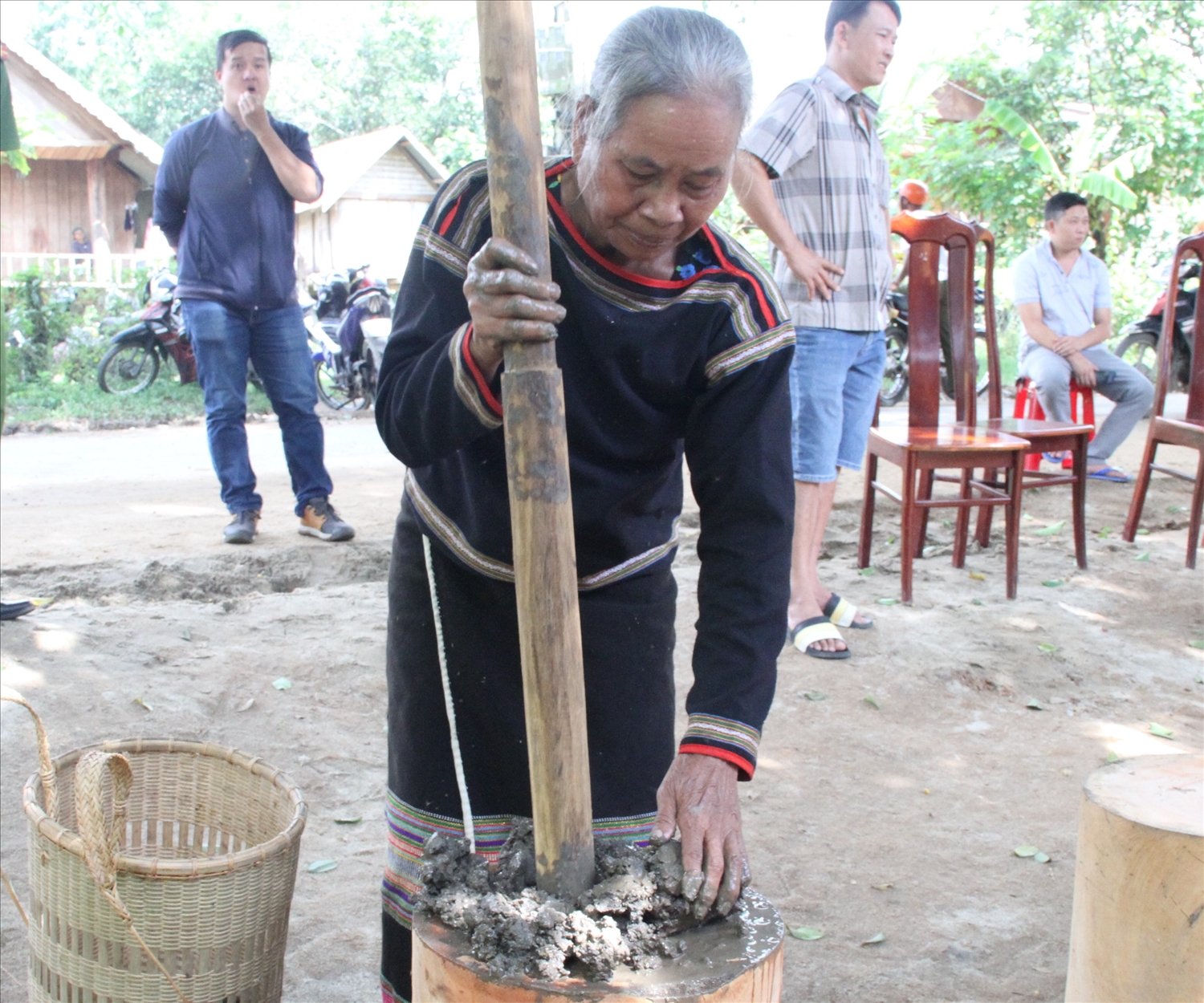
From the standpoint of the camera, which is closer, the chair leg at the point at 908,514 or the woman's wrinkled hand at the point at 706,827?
the woman's wrinkled hand at the point at 706,827

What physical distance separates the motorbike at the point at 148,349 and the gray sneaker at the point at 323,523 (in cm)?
555

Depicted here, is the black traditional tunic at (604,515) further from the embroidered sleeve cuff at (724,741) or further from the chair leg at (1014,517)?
the chair leg at (1014,517)

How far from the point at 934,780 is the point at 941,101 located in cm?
2158

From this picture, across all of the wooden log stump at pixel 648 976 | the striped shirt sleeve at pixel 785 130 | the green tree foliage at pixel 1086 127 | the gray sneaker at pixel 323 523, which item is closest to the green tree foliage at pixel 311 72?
the green tree foliage at pixel 1086 127

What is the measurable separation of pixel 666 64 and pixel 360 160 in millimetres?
23271

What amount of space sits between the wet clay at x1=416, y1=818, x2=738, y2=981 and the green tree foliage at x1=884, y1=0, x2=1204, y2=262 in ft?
42.4

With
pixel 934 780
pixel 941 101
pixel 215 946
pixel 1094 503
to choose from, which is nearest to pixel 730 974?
pixel 215 946

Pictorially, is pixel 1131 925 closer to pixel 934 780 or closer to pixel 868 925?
pixel 868 925

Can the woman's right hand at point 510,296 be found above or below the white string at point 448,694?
above

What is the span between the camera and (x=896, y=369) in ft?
Answer: 37.2

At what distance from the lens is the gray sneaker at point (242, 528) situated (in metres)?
5.20

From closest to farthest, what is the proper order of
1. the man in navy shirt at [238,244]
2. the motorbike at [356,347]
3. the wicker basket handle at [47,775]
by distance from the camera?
the wicker basket handle at [47,775] < the man in navy shirt at [238,244] < the motorbike at [356,347]

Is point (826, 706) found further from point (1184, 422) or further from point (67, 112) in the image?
point (67, 112)

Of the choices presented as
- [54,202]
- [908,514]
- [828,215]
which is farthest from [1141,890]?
[54,202]
